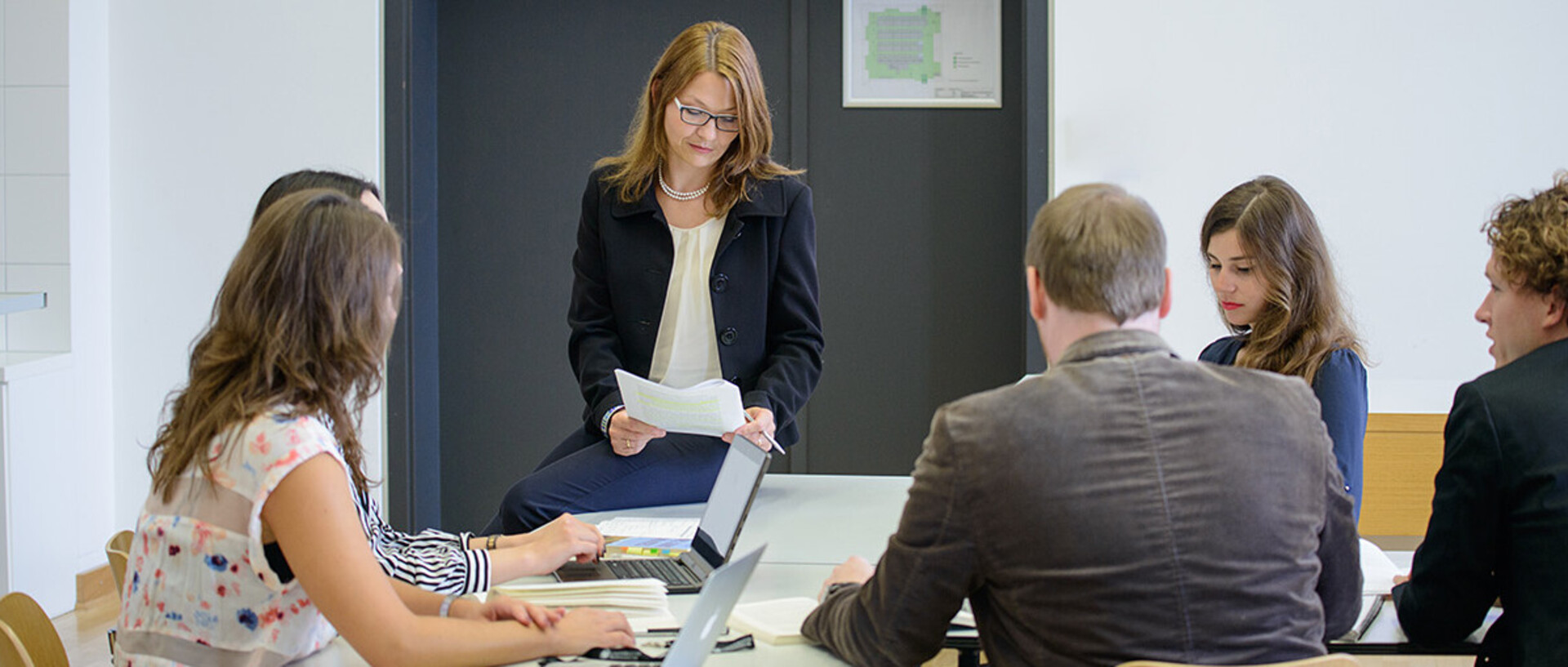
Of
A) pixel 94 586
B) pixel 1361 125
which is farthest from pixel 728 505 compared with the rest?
pixel 94 586

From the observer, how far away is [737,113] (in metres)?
2.67

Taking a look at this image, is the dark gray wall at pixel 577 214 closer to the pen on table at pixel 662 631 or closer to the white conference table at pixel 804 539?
the white conference table at pixel 804 539

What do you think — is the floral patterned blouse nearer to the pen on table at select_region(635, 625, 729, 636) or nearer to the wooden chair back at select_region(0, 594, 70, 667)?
the wooden chair back at select_region(0, 594, 70, 667)

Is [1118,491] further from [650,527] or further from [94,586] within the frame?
[94,586]

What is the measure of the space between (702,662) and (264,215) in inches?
30.5

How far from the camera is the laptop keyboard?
1957mm

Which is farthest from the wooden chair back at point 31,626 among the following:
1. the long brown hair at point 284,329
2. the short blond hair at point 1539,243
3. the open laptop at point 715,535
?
the short blond hair at point 1539,243

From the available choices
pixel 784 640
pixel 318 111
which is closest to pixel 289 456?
pixel 784 640

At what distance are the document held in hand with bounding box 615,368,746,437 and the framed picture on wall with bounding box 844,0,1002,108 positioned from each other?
6.87ft

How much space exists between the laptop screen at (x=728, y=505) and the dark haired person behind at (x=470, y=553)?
0.16 m

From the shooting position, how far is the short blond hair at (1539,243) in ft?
5.55

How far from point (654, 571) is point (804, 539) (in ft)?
1.26

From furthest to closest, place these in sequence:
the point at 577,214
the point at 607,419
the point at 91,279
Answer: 1. the point at 577,214
2. the point at 91,279
3. the point at 607,419

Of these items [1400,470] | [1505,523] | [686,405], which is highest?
[686,405]
